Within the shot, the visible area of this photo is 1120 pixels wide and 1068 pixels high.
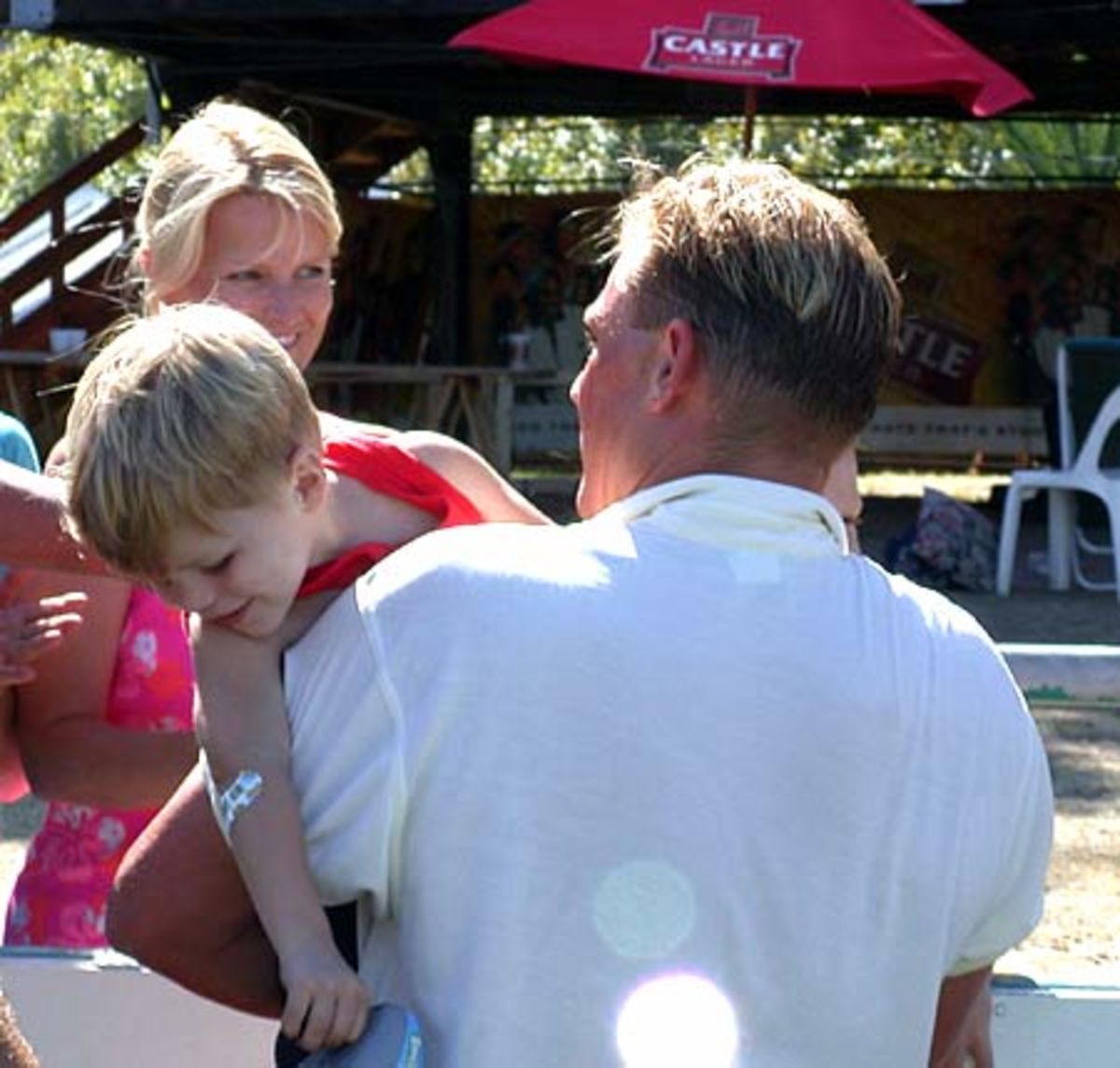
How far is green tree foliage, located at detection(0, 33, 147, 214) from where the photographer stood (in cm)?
3516

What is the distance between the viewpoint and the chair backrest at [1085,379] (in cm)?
1244

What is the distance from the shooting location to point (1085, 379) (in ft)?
41.2

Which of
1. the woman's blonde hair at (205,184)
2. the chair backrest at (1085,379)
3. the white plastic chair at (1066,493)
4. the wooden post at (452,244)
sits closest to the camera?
the woman's blonde hair at (205,184)

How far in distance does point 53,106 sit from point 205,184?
36626 mm

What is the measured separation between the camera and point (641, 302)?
1842 millimetres

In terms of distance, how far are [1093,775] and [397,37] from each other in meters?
8.18

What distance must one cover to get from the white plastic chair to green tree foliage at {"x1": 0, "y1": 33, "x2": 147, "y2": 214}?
78.5 ft

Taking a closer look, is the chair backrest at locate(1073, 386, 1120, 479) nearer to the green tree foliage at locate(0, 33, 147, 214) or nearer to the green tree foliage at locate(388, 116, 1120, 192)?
the green tree foliage at locate(388, 116, 1120, 192)

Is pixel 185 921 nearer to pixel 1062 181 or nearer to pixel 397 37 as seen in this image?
pixel 397 37

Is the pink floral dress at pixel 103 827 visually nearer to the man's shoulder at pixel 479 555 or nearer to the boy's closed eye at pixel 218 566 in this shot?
the boy's closed eye at pixel 218 566

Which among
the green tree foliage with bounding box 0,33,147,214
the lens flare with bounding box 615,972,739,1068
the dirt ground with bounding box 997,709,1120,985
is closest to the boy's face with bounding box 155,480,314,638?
the lens flare with bounding box 615,972,739,1068

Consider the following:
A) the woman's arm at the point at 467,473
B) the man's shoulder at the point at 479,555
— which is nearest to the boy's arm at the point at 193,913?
the man's shoulder at the point at 479,555

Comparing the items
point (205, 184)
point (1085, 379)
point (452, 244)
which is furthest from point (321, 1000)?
point (452, 244)

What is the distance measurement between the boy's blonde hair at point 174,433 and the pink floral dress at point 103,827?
705mm
